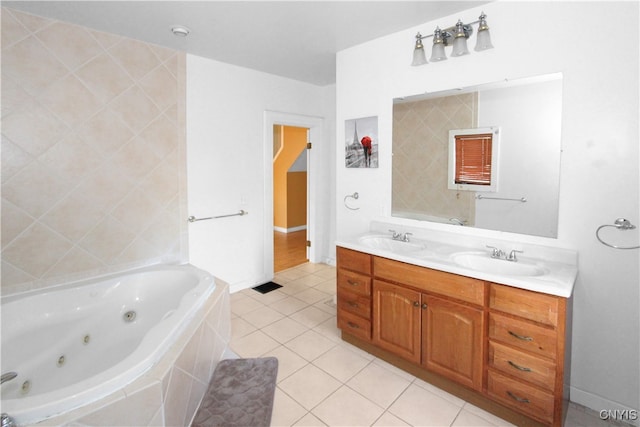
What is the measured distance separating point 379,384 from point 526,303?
1.02 meters

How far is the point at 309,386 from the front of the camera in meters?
2.07

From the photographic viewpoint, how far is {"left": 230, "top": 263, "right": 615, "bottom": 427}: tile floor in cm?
180

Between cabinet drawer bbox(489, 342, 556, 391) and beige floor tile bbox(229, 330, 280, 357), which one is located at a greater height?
cabinet drawer bbox(489, 342, 556, 391)

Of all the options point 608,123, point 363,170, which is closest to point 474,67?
point 608,123

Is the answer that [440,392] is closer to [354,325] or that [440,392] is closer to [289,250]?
[354,325]

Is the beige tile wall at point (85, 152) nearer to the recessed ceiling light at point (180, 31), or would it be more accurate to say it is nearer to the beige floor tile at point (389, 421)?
the recessed ceiling light at point (180, 31)

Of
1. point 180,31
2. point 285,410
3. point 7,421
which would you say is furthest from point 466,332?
point 180,31

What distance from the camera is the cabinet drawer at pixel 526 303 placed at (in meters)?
1.56

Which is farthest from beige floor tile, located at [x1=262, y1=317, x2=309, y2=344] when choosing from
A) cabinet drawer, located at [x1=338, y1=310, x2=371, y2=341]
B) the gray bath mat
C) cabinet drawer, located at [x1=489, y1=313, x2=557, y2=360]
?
cabinet drawer, located at [x1=489, y1=313, x2=557, y2=360]

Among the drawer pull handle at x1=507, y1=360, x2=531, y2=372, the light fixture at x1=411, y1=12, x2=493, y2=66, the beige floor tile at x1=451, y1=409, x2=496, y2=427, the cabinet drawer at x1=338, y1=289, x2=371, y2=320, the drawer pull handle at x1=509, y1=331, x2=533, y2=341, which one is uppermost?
the light fixture at x1=411, y1=12, x2=493, y2=66

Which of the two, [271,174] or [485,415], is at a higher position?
[271,174]

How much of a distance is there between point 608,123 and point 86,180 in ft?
11.0

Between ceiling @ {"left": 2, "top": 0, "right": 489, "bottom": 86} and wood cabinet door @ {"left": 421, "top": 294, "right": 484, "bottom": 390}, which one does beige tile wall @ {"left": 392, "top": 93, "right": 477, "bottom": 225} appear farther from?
wood cabinet door @ {"left": 421, "top": 294, "right": 484, "bottom": 390}

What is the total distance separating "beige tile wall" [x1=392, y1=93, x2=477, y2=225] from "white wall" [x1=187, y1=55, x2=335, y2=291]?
1630 mm
